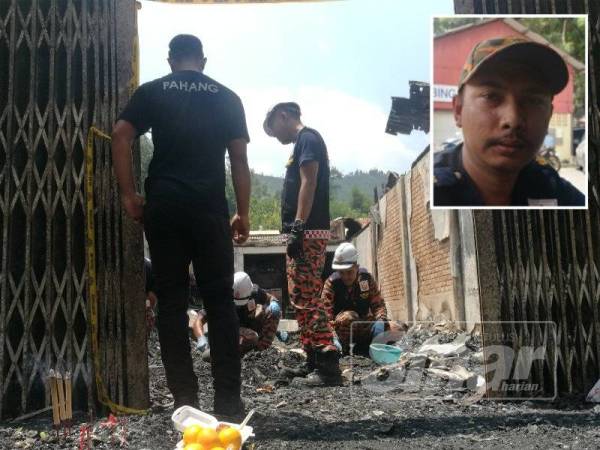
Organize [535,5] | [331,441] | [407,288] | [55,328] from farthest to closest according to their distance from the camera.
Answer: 1. [407,288]
2. [535,5]
3. [55,328]
4. [331,441]

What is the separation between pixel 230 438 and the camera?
82.8 inches

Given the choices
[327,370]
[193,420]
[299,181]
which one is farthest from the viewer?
[299,181]

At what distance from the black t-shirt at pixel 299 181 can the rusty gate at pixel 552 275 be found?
104 centimetres

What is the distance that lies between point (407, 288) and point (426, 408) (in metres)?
8.27

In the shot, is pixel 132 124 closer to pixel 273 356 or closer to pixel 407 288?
pixel 273 356

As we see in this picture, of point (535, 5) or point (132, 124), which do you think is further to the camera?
point (535, 5)

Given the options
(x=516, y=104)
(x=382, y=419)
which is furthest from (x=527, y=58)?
(x=382, y=419)

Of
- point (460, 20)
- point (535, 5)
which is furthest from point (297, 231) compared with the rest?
point (535, 5)

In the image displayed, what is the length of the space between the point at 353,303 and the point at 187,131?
3708 mm

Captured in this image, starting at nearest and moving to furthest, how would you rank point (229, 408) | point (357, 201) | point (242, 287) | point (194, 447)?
point (194, 447) < point (229, 408) < point (242, 287) < point (357, 201)

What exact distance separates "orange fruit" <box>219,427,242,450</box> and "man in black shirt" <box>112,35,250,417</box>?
0.61 m

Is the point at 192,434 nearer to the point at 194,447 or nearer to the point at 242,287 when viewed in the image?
the point at 194,447

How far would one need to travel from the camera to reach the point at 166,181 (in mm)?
2840

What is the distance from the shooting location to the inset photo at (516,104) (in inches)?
146
